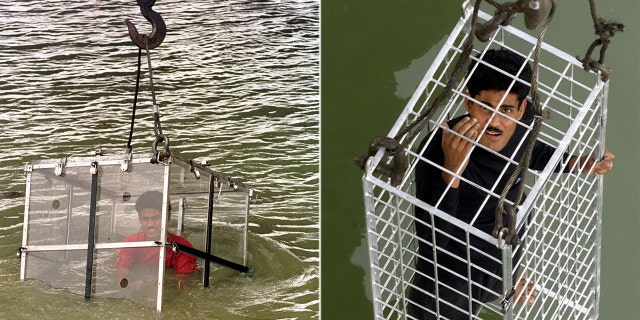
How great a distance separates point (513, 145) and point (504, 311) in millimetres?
377

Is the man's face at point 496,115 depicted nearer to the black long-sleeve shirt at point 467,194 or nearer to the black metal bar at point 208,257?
the black long-sleeve shirt at point 467,194

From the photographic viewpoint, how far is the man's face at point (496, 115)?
1.25m

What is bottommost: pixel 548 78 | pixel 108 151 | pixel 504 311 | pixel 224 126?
pixel 108 151

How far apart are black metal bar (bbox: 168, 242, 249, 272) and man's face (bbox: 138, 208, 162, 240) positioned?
0.04m

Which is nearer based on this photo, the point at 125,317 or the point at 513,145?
the point at 513,145

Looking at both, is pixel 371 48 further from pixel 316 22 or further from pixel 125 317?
pixel 125 317

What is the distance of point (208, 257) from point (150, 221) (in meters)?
0.20

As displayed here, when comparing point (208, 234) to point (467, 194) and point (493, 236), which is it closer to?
point (467, 194)

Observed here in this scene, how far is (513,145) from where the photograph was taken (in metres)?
1.40

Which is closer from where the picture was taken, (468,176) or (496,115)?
(496,115)

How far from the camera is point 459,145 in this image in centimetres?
117

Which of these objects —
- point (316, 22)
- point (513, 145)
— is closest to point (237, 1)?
point (316, 22)

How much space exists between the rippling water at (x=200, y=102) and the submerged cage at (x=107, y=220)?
0.30 meters

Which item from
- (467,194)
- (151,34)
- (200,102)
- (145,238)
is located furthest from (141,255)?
(467,194)
